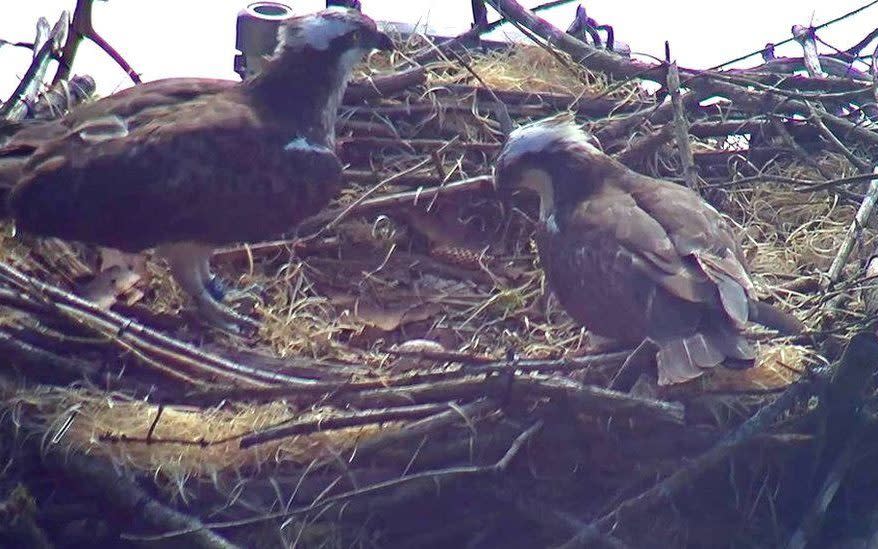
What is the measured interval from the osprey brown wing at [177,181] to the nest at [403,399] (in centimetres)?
21

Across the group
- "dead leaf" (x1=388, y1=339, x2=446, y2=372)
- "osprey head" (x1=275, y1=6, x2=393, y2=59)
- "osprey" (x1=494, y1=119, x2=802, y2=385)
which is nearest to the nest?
"dead leaf" (x1=388, y1=339, x2=446, y2=372)

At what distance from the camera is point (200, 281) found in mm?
3992

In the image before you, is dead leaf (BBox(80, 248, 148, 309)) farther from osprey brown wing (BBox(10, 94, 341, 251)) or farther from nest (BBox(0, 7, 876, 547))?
osprey brown wing (BBox(10, 94, 341, 251))

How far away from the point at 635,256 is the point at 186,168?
1.26 m

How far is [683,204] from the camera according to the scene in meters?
3.79

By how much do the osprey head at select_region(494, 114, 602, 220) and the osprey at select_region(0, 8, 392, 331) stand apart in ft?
1.66

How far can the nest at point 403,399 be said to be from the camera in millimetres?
3074

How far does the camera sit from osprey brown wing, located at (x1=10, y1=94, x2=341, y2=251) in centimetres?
373

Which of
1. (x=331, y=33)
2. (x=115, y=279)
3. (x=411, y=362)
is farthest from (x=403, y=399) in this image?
(x=331, y=33)

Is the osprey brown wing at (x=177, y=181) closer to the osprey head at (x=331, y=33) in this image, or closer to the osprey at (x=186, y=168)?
the osprey at (x=186, y=168)

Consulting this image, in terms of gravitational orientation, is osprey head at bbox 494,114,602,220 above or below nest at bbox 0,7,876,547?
above

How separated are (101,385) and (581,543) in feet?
4.23

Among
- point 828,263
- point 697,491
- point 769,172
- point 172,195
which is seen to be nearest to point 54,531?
point 172,195

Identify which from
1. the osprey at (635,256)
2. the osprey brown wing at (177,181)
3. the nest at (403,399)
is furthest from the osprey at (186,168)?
the osprey at (635,256)
